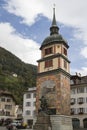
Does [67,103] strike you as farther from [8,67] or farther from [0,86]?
[8,67]

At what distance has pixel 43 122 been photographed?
41219 millimetres

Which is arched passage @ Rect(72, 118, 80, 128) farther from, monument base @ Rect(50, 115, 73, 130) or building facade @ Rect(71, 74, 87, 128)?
monument base @ Rect(50, 115, 73, 130)

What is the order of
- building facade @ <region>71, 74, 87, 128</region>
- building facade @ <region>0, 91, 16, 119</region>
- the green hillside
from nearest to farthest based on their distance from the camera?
building facade @ <region>71, 74, 87, 128</region>, building facade @ <region>0, 91, 16, 119</region>, the green hillside

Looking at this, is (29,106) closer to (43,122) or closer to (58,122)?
(43,122)

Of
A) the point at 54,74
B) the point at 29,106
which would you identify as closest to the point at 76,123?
the point at 29,106

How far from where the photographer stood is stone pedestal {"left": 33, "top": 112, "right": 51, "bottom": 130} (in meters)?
40.8

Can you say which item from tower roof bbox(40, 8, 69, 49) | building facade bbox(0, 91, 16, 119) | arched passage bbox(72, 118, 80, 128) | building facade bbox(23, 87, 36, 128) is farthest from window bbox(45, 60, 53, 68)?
building facade bbox(0, 91, 16, 119)

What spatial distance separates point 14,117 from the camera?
258 ft

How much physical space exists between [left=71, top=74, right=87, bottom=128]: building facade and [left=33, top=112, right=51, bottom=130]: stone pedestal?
19035 millimetres

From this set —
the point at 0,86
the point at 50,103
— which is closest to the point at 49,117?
the point at 50,103

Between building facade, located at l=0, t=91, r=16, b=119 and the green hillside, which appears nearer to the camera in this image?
building facade, located at l=0, t=91, r=16, b=119

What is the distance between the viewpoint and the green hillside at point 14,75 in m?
105

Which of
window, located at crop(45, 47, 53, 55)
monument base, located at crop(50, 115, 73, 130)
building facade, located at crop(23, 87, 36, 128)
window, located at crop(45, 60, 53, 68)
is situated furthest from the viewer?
building facade, located at crop(23, 87, 36, 128)

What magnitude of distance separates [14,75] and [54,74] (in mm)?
86480
